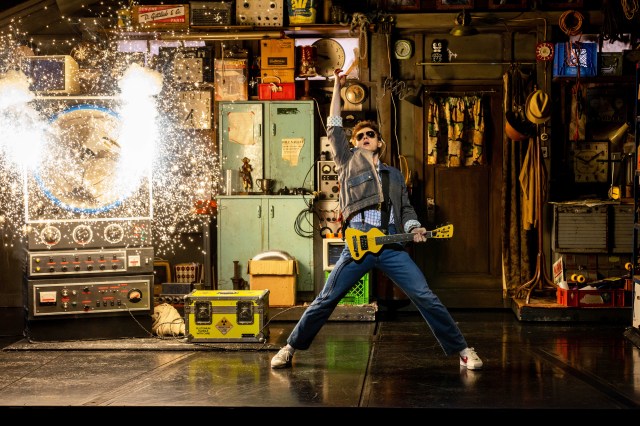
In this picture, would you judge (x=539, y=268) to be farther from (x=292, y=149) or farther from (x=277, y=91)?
(x=277, y=91)

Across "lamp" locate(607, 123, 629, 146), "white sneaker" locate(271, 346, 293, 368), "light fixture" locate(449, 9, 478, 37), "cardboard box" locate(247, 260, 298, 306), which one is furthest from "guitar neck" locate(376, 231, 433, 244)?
"lamp" locate(607, 123, 629, 146)

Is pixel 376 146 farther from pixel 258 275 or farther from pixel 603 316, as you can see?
pixel 603 316

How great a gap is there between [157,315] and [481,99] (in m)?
4.40

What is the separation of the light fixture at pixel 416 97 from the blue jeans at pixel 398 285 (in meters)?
3.47

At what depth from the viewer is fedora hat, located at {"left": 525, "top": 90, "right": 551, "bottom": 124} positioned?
28.8 ft

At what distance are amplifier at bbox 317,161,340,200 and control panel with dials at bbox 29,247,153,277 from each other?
2417 mm

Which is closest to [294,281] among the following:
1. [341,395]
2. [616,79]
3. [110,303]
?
[110,303]

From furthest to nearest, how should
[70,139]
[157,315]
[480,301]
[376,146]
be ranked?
[480,301] → [157,315] → [70,139] → [376,146]

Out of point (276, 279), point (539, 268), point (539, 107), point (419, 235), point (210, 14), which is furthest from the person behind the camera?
point (210, 14)

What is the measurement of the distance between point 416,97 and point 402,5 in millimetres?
1062

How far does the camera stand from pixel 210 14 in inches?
365

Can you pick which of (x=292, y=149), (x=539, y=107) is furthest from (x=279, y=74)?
(x=539, y=107)

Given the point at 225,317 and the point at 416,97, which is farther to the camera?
the point at 416,97

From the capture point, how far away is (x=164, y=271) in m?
9.80
